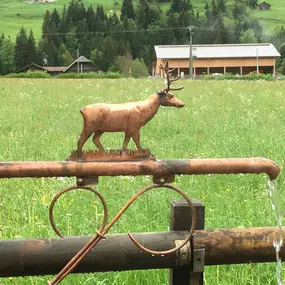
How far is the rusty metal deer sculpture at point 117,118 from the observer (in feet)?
6.13

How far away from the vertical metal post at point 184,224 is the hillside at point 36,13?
12766 cm

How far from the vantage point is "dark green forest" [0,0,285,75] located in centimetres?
8825

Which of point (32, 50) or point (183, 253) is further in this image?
point (32, 50)

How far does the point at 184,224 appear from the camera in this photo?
2232 mm

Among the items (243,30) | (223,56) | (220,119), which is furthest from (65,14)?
(220,119)

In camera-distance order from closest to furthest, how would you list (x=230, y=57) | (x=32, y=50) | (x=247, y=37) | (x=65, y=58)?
(x=230, y=57)
(x=32, y=50)
(x=65, y=58)
(x=247, y=37)

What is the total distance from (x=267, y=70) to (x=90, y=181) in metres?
89.1

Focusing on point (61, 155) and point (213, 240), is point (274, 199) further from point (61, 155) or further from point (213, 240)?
point (61, 155)

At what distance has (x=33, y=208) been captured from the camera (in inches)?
167

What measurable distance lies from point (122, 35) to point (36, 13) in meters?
75.5

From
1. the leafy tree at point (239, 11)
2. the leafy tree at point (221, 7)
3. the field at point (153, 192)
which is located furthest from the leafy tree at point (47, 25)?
the field at point (153, 192)

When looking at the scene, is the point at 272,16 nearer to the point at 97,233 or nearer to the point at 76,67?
the point at 76,67

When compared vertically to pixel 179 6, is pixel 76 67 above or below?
below

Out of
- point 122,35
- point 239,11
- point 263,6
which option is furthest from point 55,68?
point 263,6
